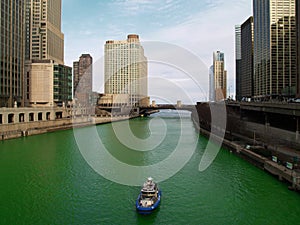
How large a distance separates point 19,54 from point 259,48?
9581 centimetres

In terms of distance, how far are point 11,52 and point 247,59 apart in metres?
119

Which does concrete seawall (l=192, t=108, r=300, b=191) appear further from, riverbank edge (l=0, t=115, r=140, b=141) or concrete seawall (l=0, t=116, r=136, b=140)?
concrete seawall (l=0, t=116, r=136, b=140)

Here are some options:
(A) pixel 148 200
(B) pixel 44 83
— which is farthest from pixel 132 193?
(B) pixel 44 83

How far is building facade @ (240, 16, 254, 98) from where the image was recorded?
14210 centimetres

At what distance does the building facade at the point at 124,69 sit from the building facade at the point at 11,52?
86098 mm

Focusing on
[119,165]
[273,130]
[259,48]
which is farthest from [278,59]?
[119,165]

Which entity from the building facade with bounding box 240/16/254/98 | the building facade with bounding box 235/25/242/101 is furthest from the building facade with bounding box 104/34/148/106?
the building facade with bounding box 235/25/242/101

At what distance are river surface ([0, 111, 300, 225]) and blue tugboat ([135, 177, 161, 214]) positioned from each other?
0.42 metres

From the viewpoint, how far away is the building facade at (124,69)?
542 ft

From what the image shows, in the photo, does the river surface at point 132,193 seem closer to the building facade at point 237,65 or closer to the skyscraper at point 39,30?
the skyscraper at point 39,30

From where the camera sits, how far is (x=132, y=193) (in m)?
21.1

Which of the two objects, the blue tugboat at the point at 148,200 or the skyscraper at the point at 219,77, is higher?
the skyscraper at the point at 219,77

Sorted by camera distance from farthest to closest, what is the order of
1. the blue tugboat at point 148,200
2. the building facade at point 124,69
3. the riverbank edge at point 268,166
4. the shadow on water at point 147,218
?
the building facade at point 124,69, the riverbank edge at point 268,166, the blue tugboat at point 148,200, the shadow on water at point 147,218

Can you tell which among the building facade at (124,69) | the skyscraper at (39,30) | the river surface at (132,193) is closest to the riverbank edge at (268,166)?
the river surface at (132,193)
